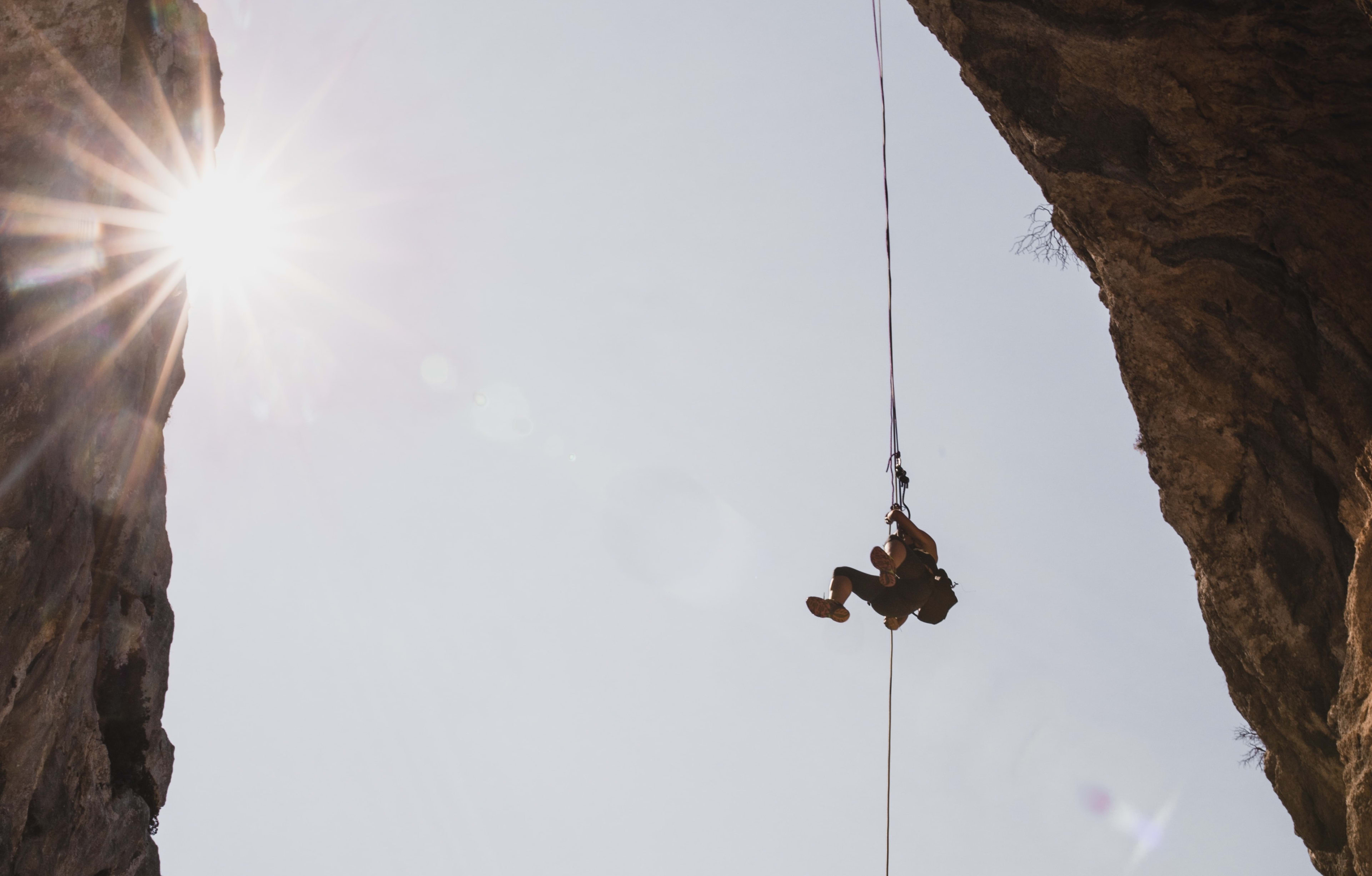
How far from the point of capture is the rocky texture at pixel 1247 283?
570cm

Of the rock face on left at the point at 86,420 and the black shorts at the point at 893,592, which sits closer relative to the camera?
the rock face on left at the point at 86,420

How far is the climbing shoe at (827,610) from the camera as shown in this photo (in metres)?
8.35

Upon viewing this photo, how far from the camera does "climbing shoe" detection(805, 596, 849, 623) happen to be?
8.35 m

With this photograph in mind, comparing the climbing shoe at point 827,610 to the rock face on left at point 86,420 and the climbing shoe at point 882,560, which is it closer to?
the climbing shoe at point 882,560

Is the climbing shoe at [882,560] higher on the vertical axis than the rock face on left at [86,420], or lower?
lower

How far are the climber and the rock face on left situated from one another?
7359mm

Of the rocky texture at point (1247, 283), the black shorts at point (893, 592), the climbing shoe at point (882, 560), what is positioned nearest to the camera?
the rocky texture at point (1247, 283)

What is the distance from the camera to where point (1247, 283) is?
21.8 feet

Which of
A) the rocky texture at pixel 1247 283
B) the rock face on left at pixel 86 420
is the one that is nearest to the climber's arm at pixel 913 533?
the rocky texture at pixel 1247 283

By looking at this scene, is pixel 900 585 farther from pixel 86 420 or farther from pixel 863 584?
pixel 86 420

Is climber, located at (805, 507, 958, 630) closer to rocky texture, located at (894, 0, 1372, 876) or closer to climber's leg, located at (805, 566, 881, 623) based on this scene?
climber's leg, located at (805, 566, 881, 623)

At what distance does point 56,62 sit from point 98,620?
20.0ft

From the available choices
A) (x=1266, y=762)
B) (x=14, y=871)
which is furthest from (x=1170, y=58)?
(x=14, y=871)

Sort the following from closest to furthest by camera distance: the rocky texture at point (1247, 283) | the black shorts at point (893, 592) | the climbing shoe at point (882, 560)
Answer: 1. the rocky texture at point (1247, 283)
2. the climbing shoe at point (882, 560)
3. the black shorts at point (893, 592)
